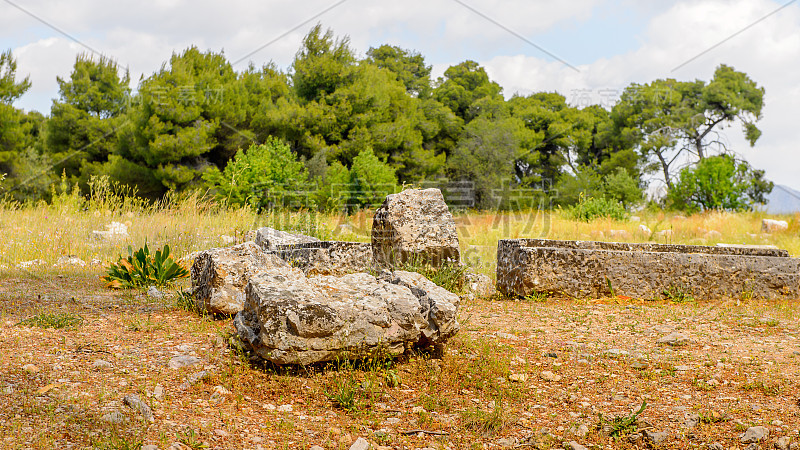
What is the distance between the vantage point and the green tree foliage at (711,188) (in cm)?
1931

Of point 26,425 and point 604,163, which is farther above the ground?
point 604,163

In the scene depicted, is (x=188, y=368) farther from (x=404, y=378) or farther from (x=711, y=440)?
(x=711, y=440)

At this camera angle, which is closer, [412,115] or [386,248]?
[386,248]

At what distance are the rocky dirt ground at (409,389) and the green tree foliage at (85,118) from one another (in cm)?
2524

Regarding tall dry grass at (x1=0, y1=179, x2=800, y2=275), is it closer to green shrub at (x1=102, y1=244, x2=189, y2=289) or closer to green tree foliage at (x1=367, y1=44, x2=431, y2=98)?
green shrub at (x1=102, y1=244, x2=189, y2=289)

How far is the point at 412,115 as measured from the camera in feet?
90.2

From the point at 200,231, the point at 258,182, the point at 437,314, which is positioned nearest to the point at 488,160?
the point at 258,182

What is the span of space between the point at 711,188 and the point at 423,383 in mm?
18870

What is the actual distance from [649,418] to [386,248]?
3708 mm

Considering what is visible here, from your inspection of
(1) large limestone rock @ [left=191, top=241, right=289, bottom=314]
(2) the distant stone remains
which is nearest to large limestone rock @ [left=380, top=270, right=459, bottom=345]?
(1) large limestone rock @ [left=191, top=241, right=289, bottom=314]

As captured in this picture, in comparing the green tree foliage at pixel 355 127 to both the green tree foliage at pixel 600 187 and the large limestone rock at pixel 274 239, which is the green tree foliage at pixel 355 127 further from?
the large limestone rock at pixel 274 239

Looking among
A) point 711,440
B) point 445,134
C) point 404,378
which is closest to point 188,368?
point 404,378

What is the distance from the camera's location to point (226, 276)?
5.14 metres

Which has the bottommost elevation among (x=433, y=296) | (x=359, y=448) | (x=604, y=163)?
(x=359, y=448)
